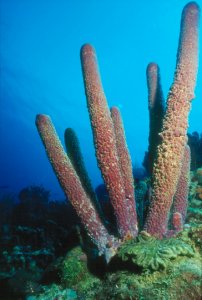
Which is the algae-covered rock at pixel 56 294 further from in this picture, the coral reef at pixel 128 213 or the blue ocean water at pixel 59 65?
the blue ocean water at pixel 59 65

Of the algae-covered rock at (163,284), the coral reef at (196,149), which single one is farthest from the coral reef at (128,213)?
the coral reef at (196,149)

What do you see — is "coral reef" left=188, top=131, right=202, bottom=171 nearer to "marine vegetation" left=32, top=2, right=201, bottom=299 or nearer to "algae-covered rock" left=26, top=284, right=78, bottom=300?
"marine vegetation" left=32, top=2, right=201, bottom=299

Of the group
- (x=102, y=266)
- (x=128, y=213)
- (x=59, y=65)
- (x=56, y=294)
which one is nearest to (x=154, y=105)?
(x=128, y=213)

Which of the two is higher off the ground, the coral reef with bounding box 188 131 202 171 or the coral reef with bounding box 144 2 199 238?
the coral reef with bounding box 188 131 202 171

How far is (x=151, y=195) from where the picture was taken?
324 centimetres

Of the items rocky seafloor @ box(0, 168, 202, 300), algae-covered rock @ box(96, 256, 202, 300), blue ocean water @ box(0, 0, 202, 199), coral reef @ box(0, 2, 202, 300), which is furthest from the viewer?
blue ocean water @ box(0, 0, 202, 199)

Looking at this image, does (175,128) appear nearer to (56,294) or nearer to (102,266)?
(102,266)

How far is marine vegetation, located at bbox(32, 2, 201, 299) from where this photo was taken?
8.26 ft

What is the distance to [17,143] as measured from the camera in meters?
79.1

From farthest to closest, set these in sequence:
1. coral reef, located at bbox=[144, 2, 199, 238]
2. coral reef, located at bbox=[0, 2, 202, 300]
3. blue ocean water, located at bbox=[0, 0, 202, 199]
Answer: blue ocean water, located at bbox=[0, 0, 202, 199], coral reef, located at bbox=[144, 2, 199, 238], coral reef, located at bbox=[0, 2, 202, 300]

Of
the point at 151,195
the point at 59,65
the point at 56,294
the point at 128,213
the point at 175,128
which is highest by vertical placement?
the point at 59,65

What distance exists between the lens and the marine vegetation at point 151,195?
252 cm

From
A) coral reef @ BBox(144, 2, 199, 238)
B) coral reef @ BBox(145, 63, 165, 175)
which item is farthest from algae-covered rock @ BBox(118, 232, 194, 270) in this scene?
coral reef @ BBox(145, 63, 165, 175)

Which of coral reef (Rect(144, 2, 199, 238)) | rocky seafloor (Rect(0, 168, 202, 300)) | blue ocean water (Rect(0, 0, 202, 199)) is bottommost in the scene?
rocky seafloor (Rect(0, 168, 202, 300))
